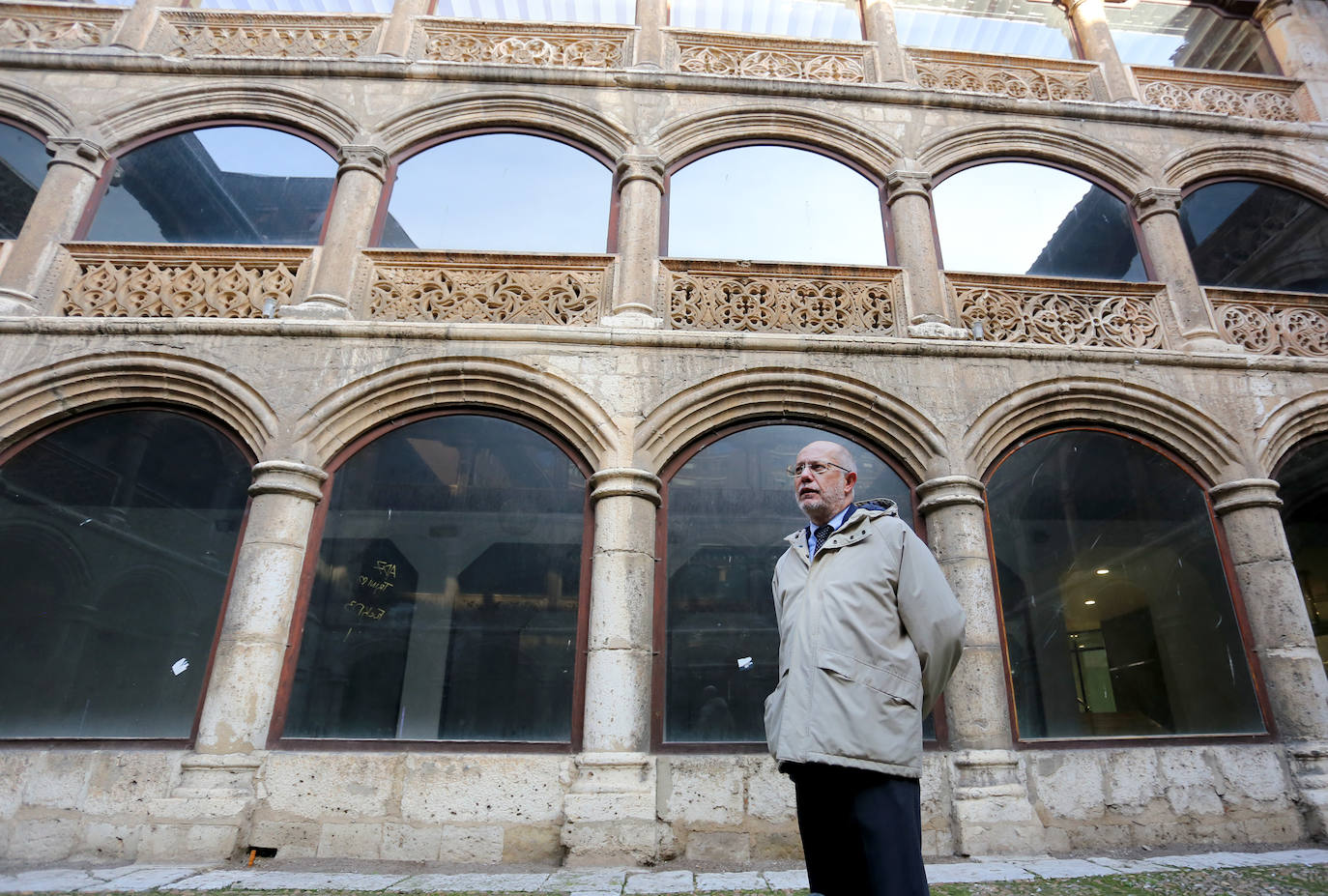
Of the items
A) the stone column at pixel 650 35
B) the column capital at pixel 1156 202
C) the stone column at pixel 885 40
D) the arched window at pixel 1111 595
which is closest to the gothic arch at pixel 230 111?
the stone column at pixel 650 35

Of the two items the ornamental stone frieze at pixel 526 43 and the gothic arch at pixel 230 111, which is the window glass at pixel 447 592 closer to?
the gothic arch at pixel 230 111

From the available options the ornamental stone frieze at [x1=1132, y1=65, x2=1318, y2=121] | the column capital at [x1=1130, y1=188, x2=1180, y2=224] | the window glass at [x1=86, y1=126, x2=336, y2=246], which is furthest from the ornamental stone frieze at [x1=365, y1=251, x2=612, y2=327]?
the ornamental stone frieze at [x1=1132, y1=65, x2=1318, y2=121]

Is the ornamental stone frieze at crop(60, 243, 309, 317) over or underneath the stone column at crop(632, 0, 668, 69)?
underneath

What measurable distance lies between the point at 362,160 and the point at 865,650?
642 centimetres

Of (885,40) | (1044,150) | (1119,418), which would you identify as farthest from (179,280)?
Answer: (1044,150)

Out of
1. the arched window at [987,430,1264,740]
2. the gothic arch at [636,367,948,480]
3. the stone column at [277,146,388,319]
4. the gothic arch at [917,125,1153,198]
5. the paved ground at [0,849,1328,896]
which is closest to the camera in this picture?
the paved ground at [0,849,1328,896]

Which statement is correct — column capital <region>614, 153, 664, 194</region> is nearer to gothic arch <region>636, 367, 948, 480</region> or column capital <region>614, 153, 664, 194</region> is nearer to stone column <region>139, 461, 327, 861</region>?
gothic arch <region>636, 367, 948, 480</region>

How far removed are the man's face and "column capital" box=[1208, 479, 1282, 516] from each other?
16.1 ft

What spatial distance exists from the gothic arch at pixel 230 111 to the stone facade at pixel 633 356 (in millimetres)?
34

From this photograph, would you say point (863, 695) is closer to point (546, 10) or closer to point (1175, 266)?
point (1175, 266)

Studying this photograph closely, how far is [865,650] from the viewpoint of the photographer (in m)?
2.04

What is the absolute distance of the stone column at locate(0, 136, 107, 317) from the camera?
5773 mm

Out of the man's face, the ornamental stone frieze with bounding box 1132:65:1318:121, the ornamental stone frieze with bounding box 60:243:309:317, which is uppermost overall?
the ornamental stone frieze with bounding box 1132:65:1318:121

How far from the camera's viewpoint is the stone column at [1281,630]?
192 inches
